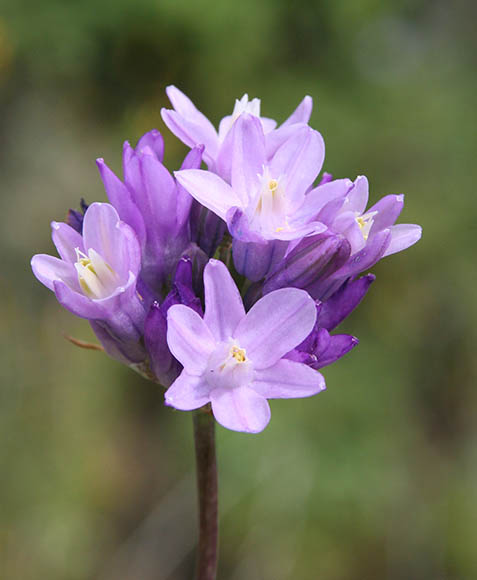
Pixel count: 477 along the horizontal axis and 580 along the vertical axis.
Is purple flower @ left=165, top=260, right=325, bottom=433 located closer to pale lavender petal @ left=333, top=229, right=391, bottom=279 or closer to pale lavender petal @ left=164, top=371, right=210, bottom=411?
pale lavender petal @ left=164, top=371, right=210, bottom=411

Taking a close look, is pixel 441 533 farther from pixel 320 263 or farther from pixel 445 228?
pixel 320 263

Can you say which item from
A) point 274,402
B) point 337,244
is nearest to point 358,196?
point 337,244

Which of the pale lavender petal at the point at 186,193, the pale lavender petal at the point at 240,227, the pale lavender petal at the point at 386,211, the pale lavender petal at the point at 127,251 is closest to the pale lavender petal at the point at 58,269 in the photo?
the pale lavender petal at the point at 127,251

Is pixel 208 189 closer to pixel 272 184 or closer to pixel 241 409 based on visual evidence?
pixel 272 184

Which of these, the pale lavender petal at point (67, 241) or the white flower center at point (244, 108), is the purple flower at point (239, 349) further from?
the white flower center at point (244, 108)

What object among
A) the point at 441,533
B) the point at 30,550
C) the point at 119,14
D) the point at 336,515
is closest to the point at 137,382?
the point at 30,550

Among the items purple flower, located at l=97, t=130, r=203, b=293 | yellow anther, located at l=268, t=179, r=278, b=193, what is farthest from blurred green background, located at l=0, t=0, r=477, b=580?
yellow anther, located at l=268, t=179, r=278, b=193
